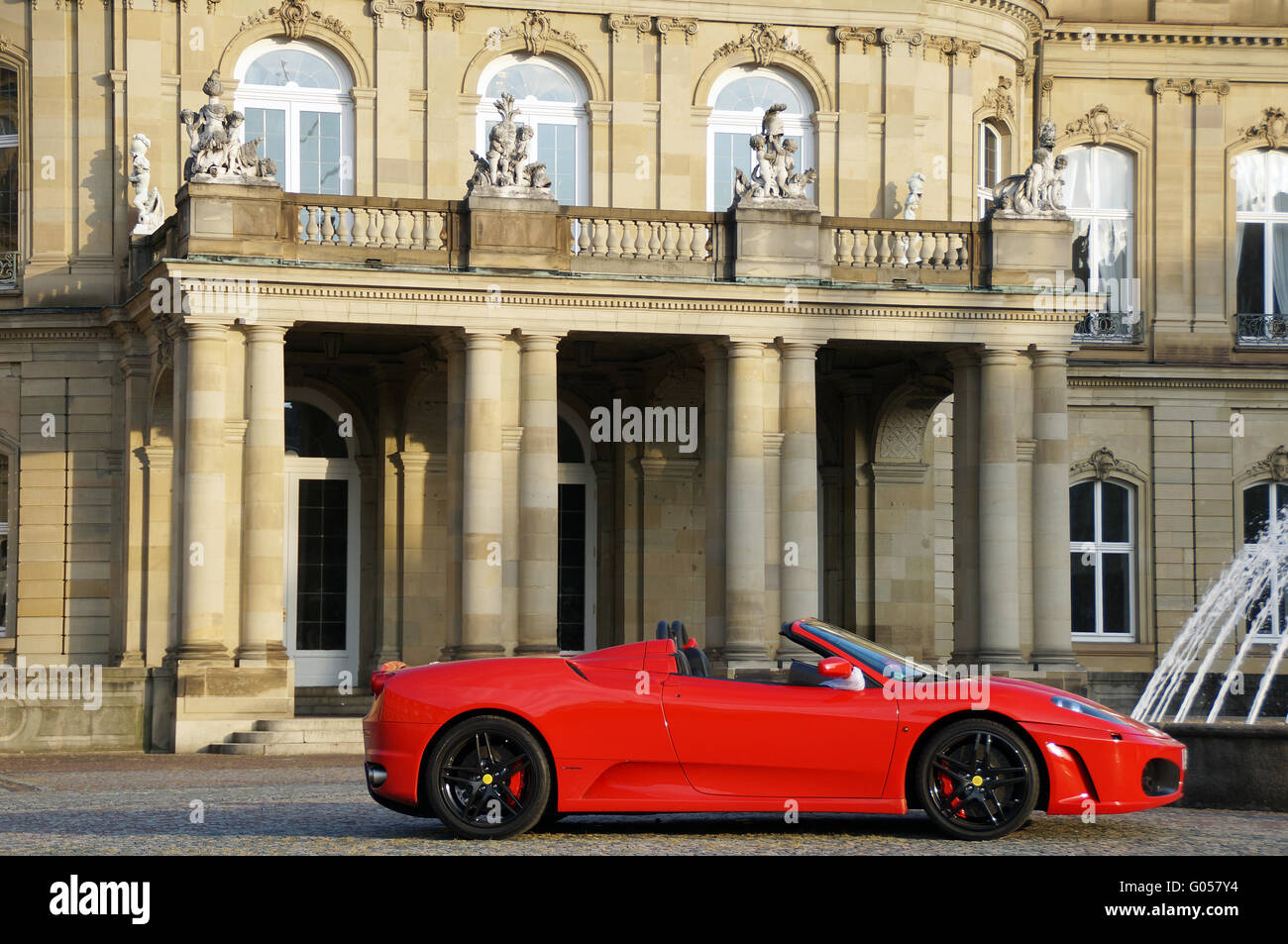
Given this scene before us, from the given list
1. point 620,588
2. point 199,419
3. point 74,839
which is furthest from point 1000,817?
point 620,588

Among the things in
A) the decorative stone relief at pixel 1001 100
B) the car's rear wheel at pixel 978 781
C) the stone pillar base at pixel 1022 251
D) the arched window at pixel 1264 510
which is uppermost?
the decorative stone relief at pixel 1001 100

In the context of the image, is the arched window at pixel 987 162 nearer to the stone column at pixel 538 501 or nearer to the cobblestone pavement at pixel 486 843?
the stone column at pixel 538 501

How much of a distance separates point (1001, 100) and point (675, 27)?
20.4ft

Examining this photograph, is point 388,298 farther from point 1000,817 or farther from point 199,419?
point 1000,817

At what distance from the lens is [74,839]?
1361 centimetres

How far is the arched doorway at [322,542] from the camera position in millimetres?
33594

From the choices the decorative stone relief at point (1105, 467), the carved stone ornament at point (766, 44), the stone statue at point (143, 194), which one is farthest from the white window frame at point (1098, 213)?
the stone statue at point (143, 194)

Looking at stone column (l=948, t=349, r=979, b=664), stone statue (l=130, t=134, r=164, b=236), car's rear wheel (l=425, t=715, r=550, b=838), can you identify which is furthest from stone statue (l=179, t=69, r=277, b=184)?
car's rear wheel (l=425, t=715, r=550, b=838)

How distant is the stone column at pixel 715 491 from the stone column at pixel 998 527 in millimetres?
3772

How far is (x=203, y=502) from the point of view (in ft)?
90.1

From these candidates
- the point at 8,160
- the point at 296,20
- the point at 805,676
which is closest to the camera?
the point at 805,676

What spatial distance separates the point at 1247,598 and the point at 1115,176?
8752mm
